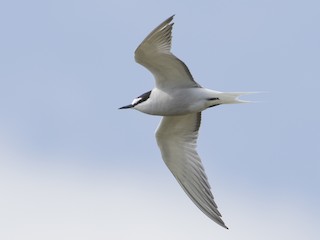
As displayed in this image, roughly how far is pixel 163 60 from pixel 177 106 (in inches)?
29.5

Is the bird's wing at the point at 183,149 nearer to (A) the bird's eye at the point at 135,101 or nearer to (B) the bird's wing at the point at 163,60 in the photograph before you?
(A) the bird's eye at the point at 135,101

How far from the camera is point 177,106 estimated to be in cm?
1227

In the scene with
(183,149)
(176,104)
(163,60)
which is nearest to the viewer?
(163,60)

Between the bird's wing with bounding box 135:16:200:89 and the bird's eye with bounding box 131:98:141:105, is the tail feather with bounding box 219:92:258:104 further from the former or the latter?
the bird's eye with bounding box 131:98:141:105

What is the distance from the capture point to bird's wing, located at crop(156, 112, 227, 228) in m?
13.3

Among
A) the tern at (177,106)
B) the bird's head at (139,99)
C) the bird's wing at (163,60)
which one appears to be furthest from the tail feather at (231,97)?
the bird's head at (139,99)

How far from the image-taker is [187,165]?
44.2 feet

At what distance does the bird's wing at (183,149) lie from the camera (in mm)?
13305

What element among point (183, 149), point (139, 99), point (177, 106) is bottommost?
point (183, 149)

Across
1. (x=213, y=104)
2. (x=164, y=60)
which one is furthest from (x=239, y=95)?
(x=164, y=60)

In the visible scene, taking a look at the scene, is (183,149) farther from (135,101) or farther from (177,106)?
(177,106)

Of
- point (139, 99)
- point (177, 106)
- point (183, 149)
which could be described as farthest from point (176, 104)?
point (183, 149)

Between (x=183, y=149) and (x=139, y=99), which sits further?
(x=183, y=149)

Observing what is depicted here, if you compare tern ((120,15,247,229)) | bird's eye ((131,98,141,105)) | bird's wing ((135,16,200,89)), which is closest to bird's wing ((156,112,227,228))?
tern ((120,15,247,229))
